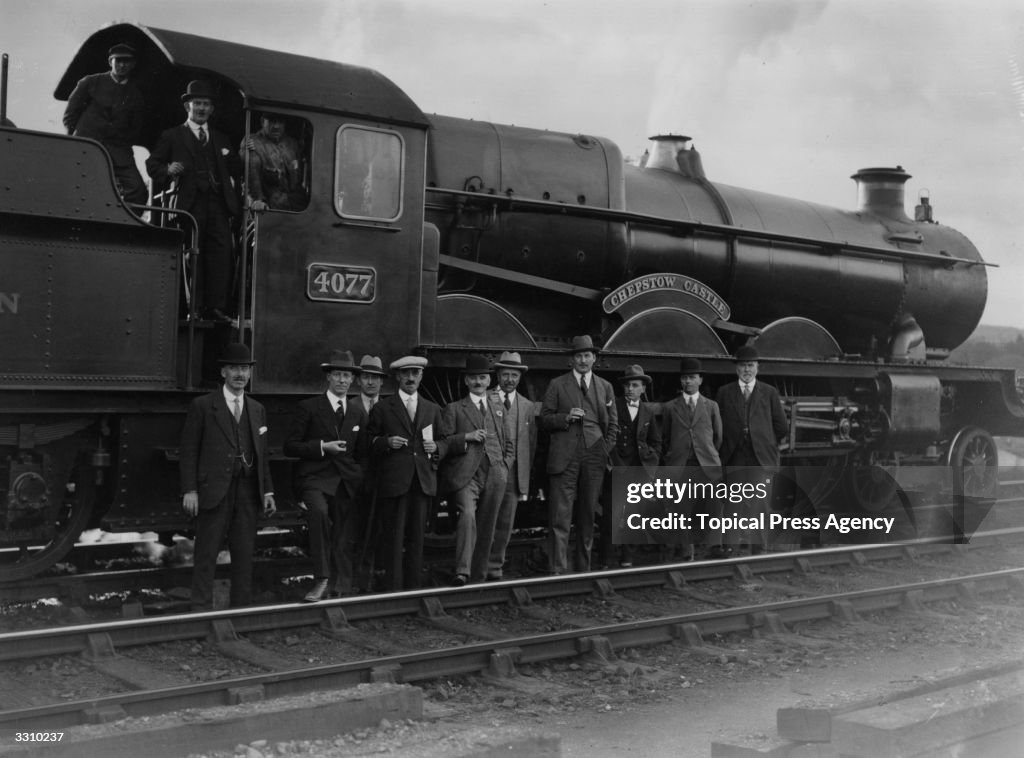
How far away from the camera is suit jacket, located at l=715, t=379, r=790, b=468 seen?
32.0 ft

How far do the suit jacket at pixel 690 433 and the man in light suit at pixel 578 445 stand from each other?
739 mm

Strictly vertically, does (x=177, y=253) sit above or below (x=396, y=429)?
above

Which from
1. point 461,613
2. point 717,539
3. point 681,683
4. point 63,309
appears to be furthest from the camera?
point 717,539

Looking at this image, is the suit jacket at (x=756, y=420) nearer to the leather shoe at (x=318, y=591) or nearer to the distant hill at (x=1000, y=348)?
the leather shoe at (x=318, y=591)

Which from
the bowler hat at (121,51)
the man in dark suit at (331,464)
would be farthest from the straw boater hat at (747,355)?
the bowler hat at (121,51)

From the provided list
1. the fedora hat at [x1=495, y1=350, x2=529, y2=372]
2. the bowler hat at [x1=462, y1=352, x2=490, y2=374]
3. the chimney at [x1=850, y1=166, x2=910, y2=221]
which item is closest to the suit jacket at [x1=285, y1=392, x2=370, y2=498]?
the bowler hat at [x1=462, y1=352, x2=490, y2=374]

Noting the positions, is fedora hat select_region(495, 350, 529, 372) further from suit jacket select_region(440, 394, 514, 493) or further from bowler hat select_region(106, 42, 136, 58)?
bowler hat select_region(106, 42, 136, 58)

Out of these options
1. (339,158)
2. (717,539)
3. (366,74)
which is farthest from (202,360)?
(717,539)

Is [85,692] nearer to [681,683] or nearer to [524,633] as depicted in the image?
[524,633]

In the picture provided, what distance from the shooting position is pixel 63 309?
266 inches

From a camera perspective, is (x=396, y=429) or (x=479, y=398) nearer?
(x=396, y=429)

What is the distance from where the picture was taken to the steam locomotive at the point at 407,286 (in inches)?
269

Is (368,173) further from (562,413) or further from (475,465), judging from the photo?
(562,413)

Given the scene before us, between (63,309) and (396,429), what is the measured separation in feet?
7.19
